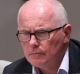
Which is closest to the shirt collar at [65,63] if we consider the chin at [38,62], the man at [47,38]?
the man at [47,38]

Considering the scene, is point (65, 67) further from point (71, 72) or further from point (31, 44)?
point (31, 44)

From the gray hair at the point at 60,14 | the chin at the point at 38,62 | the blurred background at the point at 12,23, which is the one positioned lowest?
the blurred background at the point at 12,23

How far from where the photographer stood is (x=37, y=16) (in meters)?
1.43

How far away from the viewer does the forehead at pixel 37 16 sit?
4.64 ft

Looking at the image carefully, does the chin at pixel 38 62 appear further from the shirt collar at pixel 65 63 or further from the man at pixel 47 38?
the shirt collar at pixel 65 63

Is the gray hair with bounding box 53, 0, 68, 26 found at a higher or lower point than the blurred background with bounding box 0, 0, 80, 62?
higher

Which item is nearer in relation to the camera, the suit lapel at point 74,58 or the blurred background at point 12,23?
the suit lapel at point 74,58

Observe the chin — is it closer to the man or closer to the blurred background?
the man

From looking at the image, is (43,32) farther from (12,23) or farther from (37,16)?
(12,23)

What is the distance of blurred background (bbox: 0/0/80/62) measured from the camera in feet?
8.23

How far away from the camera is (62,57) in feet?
4.94

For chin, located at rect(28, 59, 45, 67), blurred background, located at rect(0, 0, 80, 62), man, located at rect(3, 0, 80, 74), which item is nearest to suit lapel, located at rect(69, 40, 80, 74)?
man, located at rect(3, 0, 80, 74)

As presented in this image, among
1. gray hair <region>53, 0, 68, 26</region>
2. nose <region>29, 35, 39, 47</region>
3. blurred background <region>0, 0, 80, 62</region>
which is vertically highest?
gray hair <region>53, 0, 68, 26</region>

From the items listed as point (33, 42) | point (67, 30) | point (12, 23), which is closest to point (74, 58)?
point (67, 30)
